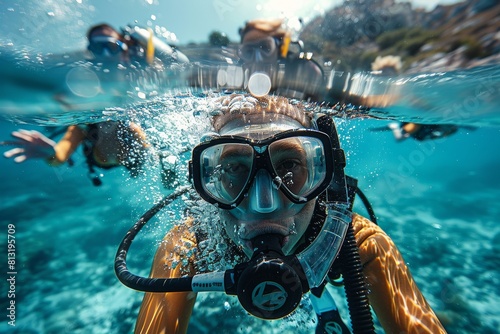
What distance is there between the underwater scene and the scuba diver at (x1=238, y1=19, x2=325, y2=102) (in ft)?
0.11

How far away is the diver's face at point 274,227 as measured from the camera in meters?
2.25

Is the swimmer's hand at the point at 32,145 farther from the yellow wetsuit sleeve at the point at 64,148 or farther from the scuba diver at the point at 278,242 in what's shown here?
the scuba diver at the point at 278,242

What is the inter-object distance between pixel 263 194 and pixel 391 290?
1946mm

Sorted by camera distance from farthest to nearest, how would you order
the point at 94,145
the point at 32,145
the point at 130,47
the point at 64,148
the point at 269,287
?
1. the point at 94,145
2. the point at 64,148
3. the point at 32,145
4. the point at 130,47
5. the point at 269,287

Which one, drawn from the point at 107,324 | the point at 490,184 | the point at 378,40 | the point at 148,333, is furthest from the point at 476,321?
the point at 490,184

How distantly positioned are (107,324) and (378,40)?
24.2 ft

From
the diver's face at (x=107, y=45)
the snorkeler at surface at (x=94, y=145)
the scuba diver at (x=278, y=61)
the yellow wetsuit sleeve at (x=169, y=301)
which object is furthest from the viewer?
the snorkeler at surface at (x=94, y=145)

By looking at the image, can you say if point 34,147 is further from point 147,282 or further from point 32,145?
point 147,282

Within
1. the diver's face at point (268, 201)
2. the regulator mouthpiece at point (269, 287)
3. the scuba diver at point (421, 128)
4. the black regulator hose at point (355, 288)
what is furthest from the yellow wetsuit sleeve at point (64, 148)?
the scuba diver at point (421, 128)

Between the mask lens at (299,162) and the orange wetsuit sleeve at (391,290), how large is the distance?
4.10 feet

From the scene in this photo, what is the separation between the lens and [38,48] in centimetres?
487

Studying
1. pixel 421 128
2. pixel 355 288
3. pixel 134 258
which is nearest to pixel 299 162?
pixel 355 288

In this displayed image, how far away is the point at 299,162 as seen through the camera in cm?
273

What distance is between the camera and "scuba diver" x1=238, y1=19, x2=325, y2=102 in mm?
4035
